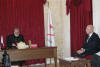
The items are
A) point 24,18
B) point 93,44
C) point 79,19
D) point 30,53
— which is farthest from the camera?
point 24,18

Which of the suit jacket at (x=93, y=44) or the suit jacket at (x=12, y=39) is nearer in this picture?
the suit jacket at (x=93, y=44)

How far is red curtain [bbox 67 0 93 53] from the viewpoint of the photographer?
18.0 ft

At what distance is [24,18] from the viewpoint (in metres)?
6.49

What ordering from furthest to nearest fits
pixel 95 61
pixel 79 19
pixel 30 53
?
pixel 79 19 < pixel 30 53 < pixel 95 61

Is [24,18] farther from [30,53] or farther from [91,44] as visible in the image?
[91,44]

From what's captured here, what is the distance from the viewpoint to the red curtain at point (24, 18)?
20.3ft

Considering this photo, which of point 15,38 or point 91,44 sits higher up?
point 15,38

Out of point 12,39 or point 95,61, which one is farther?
point 12,39

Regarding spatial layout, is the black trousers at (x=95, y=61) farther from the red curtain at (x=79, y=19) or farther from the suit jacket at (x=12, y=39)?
the suit jacket at (x=12, y=39)

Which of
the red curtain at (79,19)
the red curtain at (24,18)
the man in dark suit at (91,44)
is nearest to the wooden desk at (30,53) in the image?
the man in dark suit at (91,44)

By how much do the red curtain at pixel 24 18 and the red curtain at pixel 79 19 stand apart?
1.22 metres

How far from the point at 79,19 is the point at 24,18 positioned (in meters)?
2.04

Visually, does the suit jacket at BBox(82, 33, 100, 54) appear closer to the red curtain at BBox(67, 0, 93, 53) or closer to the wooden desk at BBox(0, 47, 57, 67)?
the red curtain at BBox(67, 0, 93, 53)

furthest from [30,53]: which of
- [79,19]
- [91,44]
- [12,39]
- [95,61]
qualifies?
[79,19]
